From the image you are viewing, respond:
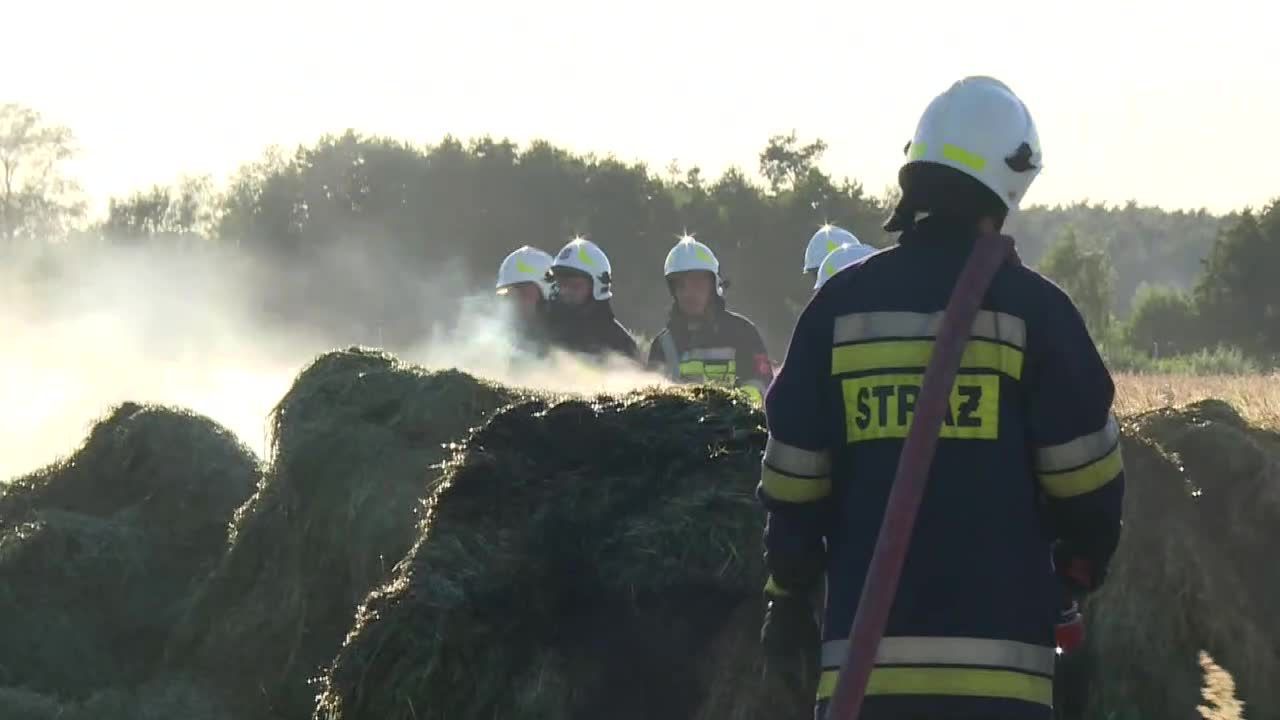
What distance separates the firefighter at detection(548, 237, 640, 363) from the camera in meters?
11.9

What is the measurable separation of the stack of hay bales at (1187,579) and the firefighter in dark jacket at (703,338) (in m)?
4.26

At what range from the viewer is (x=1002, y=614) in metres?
3.52

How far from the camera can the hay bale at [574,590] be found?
5.29 m

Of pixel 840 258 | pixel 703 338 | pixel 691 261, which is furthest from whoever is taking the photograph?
pixel 691 261

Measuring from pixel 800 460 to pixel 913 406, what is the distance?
0.31 metres

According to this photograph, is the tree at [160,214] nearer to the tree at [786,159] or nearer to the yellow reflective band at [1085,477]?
the tree at [786,159]

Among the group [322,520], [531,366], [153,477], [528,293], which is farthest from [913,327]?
[528,293]

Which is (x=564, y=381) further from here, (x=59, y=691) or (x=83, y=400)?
(x=83, y=400)

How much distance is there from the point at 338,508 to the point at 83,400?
67.7 feet

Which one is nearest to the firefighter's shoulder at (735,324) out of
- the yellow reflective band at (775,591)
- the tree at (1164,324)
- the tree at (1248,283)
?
the yellow reflective band at (775,591)

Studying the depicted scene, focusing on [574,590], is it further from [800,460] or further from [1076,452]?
[1076,452]

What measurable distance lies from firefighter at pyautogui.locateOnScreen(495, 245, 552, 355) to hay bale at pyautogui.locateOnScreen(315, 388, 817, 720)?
6077 millimetres

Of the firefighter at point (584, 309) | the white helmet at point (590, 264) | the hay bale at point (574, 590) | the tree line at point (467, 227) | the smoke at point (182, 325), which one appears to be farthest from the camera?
the tree line at point (467, 227)

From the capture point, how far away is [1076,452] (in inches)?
138
